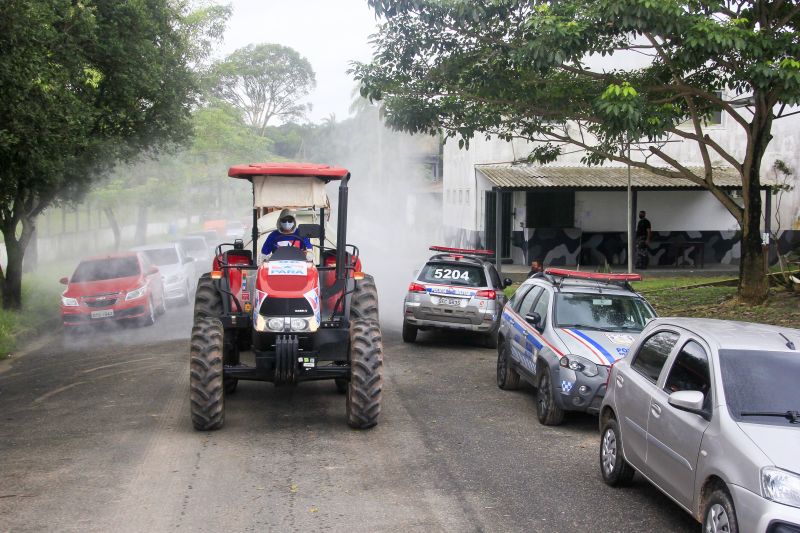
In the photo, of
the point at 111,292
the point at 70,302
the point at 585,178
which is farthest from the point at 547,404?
the point at 585,178

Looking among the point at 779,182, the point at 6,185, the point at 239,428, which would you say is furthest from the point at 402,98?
the point at 779,182

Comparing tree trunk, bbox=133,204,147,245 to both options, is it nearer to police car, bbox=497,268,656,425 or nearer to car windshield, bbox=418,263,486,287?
car windshield, bbox=418,263,486,287

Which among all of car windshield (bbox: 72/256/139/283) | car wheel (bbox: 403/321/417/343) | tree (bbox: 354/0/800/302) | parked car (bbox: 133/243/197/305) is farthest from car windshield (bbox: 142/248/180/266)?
car wheel (bbox: 403/321/417/343)

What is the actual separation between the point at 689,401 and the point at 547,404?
3.94 metres

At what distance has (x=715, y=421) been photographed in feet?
18.5

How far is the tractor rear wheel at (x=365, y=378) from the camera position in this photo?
8969 millimetres

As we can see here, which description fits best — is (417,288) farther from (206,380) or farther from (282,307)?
(206,380)

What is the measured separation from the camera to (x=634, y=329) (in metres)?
10.3

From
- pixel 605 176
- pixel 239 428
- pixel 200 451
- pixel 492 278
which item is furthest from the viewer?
pixel 605 176

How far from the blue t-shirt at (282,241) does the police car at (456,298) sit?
219 inches

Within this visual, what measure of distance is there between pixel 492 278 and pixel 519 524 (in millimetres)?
9686

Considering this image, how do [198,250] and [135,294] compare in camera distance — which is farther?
[198,250]

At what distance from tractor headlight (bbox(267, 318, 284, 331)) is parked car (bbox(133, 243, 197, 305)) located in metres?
14.0

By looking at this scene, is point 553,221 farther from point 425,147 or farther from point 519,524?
point 425,147
